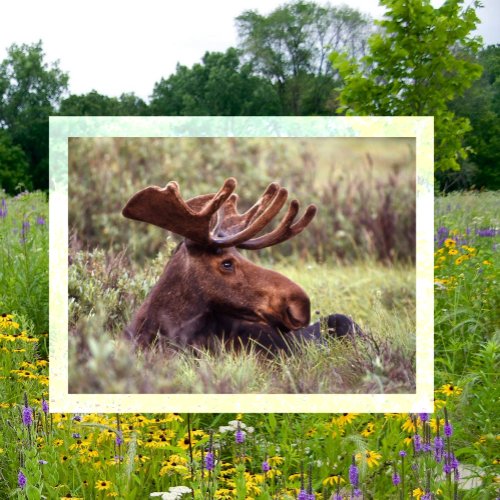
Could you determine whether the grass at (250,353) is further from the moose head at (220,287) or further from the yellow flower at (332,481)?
the yellow flower at (332,481)

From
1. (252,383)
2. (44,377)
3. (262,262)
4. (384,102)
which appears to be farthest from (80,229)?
(384,102)

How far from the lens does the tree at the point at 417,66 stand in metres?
8.81

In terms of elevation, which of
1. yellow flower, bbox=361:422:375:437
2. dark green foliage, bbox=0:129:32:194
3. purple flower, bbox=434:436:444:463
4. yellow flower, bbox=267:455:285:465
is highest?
dark green foliage, bbox=0:129:32:194

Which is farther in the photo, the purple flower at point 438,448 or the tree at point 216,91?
the tree at point 216,91

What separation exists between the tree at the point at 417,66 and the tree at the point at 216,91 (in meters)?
24.3

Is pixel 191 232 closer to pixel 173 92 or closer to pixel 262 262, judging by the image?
pixel 262 262

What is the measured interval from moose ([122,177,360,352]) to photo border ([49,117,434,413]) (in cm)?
26

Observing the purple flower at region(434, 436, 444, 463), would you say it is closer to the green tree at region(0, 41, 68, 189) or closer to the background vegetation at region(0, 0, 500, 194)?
the background vegetation at region(0, 0, 500, 194)

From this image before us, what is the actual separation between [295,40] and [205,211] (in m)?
36.8

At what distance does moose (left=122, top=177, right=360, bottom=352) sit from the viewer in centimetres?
327

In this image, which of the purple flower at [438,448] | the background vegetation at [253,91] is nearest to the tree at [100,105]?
the background vegetation at [253,91]

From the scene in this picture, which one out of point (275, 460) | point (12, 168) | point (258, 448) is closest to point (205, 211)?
point (275, 460)

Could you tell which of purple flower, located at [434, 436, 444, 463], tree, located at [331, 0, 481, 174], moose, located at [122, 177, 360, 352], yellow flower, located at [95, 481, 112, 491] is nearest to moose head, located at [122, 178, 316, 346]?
moose, located at [122, 177, 360, 352]

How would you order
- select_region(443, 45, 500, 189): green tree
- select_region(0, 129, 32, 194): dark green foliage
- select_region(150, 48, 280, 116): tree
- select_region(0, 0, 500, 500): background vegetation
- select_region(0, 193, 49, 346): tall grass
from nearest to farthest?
select_region(0, 0, 500, 500): background vegetation
select_region(0, 193, 49, 346): tall grass
select_region(443, 45, 500, 189): green tree
select_region(0, 129, 32, 194): dark green foliage
select_region(150, 48, 280, 116): tree
